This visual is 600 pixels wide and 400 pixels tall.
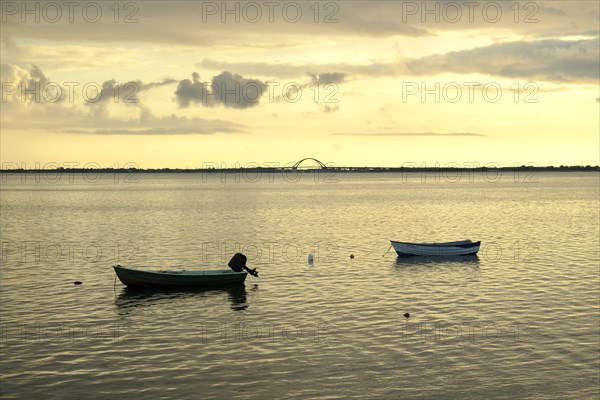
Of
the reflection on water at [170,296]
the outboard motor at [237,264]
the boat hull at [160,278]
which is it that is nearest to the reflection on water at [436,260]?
the outboard motor at [237,264]

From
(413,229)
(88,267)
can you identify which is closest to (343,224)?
(413,229)

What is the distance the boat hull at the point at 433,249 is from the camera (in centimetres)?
6419

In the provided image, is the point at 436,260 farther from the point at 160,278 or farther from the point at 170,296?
the point at 170,296

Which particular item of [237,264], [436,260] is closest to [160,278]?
[237,264]

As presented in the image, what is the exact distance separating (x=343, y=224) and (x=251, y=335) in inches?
2715

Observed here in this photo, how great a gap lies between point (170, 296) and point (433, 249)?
97.8ft

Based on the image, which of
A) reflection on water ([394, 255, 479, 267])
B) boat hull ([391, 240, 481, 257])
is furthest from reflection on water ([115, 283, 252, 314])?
boat hull ([391, 240, 481, 257])

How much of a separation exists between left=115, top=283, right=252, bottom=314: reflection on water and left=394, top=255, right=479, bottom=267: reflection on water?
18587mm

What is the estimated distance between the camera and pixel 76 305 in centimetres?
4109

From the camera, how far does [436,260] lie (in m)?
63.1

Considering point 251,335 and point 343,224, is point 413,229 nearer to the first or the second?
point 343,224

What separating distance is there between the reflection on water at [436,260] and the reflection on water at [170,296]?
61.0 feet

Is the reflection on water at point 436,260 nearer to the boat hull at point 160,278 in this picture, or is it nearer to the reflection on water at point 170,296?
the reflection on water at point 170,296

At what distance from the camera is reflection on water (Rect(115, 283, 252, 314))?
4169 cm
